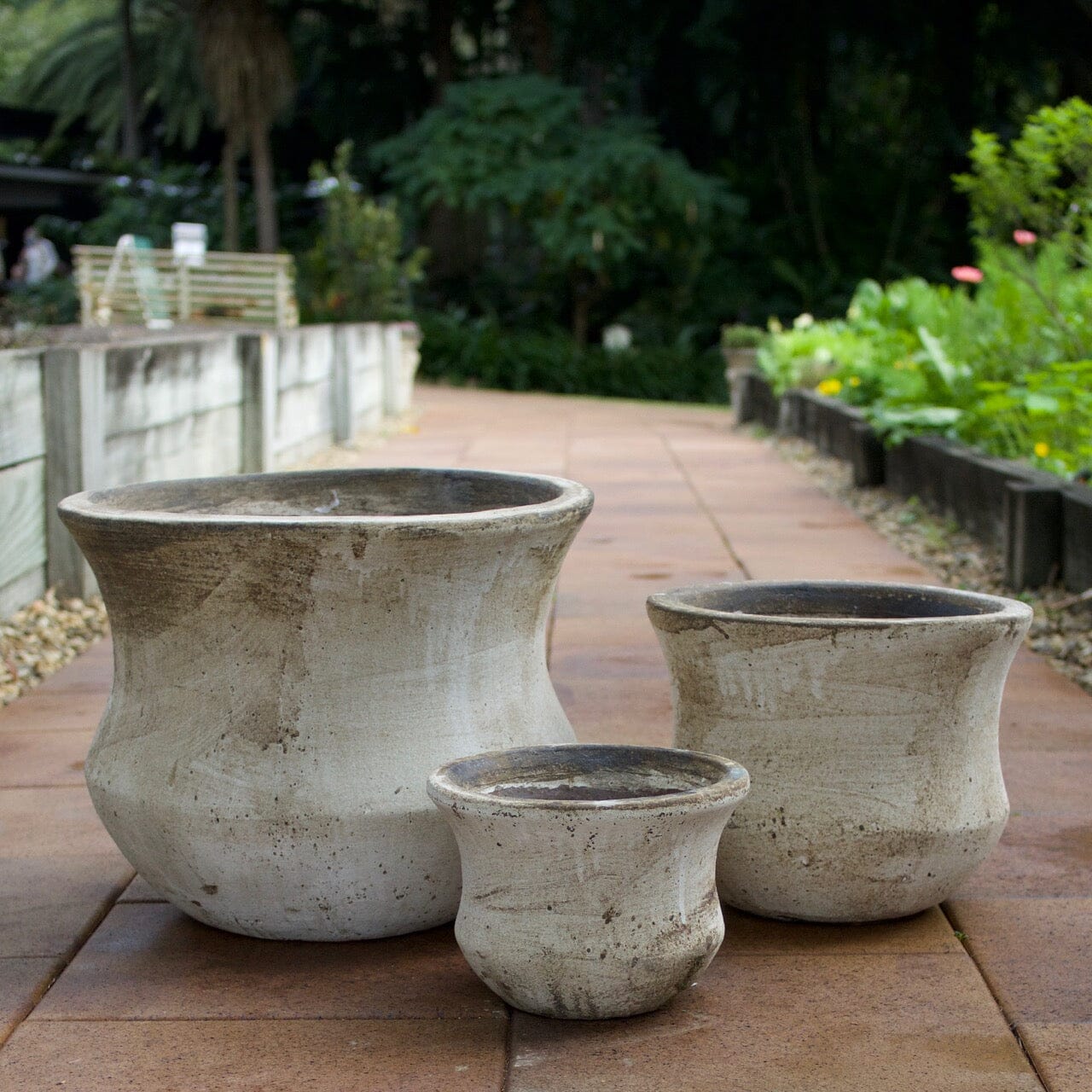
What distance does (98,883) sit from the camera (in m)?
2.89

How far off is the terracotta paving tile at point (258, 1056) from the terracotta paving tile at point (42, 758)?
1.39 metres

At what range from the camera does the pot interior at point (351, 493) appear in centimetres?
317

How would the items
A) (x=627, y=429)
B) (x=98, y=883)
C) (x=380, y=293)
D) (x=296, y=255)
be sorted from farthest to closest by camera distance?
(x=296, y=255)
(x=380, y=293)
(x=627, y=429)
(x=98, y=883)

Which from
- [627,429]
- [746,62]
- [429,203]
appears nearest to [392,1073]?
[627,429]

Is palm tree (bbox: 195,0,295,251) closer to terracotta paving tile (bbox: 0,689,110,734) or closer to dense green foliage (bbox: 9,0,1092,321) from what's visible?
dense green foliage (bbox: 9,0,1092,321)

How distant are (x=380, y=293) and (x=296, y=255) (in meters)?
9.56

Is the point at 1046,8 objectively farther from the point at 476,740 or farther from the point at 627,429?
the point at 476,740

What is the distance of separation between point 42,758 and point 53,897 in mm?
1020

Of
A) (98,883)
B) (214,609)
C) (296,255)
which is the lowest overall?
(98,883)

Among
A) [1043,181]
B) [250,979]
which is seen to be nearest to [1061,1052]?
[250,979]

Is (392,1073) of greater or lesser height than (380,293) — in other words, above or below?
below

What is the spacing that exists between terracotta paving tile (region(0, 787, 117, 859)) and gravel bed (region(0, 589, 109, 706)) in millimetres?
1024

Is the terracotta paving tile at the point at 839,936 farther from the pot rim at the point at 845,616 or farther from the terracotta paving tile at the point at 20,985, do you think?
the terracotta paving tile at the point at 20,985

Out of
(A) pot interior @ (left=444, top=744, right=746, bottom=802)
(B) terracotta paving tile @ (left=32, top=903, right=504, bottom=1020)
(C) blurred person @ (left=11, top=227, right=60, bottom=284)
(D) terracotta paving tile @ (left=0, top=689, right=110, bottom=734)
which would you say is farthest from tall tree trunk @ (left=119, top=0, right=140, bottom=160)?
(A) pot interior @ (left=444, top=744, right=746, bottom=802)
